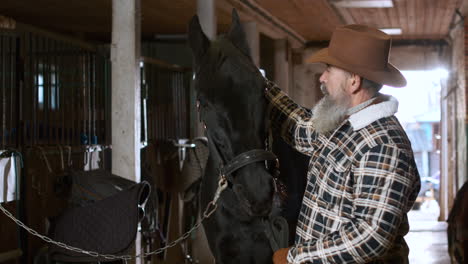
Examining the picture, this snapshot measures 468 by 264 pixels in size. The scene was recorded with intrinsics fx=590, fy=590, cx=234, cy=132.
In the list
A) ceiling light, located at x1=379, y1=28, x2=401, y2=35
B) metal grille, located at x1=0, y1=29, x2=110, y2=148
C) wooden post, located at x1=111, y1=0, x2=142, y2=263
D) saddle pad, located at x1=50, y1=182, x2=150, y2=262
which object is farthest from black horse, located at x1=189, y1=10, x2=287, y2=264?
ceiling light, located at x1=379, y1=28, x2=401, y2=35

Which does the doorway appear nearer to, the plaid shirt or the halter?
the plaid shirt

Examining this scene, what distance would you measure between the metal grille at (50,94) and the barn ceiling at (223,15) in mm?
1328

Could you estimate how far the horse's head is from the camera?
6.05 feet

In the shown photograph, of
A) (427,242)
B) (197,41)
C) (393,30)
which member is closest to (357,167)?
(197,41)

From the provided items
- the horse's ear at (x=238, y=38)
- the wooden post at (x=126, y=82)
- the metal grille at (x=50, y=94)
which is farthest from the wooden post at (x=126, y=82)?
the horse's ear at (x=238, y=38)

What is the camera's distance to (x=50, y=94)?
13.7 feet

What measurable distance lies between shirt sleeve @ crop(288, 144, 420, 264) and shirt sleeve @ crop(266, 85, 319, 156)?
1.71ft

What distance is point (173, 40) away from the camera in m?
8.91

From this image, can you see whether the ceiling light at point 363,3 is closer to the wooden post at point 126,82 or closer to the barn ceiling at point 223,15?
the barn ceiling at point 223,15

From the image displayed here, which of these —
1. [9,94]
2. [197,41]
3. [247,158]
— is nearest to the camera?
[247,158]

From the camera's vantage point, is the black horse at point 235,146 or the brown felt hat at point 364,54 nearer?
the brown felt hat at point 364,54

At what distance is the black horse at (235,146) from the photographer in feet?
6.15

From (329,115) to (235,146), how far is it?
38 centimetres

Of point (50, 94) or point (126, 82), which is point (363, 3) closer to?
point (50, 94)
